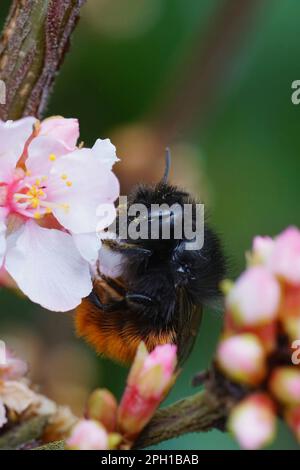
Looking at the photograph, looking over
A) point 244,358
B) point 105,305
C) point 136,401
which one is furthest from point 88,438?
point 105,305

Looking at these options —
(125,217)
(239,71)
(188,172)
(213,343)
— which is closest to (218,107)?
(239,71)

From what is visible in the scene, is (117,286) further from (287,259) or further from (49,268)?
(287,259)

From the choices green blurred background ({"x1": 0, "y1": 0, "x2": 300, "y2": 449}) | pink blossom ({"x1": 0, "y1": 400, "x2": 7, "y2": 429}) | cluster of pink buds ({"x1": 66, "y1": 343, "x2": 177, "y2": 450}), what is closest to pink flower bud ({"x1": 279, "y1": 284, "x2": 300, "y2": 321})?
cluster of pink buds ({"x1": 66, "y1": 343, "x2": 177, "y2": 450})

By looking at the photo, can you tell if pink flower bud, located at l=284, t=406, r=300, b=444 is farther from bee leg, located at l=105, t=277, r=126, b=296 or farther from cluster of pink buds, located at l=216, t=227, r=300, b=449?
bee leg, located at l=105, t=277, r=126, b=296

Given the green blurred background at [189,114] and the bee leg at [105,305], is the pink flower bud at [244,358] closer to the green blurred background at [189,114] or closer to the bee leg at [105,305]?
the bee leg at [105,305]

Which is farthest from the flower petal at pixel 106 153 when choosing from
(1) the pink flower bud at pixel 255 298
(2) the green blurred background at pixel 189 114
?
(2) the green blurred background at pixel 189 114

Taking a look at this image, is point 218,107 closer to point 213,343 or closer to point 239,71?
point 239,71
